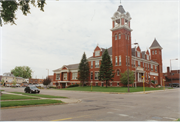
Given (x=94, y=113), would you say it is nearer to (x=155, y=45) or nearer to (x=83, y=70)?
(x=83, y=70)

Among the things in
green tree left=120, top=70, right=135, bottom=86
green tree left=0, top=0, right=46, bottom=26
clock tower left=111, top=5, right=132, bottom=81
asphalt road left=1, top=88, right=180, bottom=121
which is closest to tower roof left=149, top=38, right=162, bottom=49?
clock tower left=111, top=5, right=132, bottom=81

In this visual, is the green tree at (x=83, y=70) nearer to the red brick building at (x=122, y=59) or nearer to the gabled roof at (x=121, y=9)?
the red brick building at (x=122, y=59)

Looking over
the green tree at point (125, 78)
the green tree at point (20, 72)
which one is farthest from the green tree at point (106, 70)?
the green tree at point (20, 72)

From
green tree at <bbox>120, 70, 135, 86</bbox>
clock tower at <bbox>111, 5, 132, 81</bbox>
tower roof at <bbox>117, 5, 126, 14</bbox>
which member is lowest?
green tree at <bbox>120, 70, 135, 86</bbox>

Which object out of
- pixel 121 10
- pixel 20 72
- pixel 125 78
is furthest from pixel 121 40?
pixel 20 72

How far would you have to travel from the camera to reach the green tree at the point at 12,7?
27.8 feet

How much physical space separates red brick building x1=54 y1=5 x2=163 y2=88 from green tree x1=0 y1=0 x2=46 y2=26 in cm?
3500

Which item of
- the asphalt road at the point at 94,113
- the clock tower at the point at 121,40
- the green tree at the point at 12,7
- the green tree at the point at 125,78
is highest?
the clock tower at the point at 121,40

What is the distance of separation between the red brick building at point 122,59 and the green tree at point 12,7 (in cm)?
3500

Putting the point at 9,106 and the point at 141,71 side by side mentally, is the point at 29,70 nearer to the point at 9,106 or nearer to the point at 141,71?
the point at 141,71

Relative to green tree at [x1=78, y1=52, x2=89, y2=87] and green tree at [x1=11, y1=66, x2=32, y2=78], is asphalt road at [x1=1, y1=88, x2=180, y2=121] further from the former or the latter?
Result: green tree at [x1=11, y1=66, x2=32, y2=78]

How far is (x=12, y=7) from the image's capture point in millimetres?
8703

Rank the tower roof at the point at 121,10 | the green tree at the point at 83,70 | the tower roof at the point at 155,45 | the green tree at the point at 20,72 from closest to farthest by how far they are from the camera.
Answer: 1. the tower roof at the point at 121,10
2. the green tree at the point at 83,70
3. the tower roof at the point at 155,45
4. the green tree at the point at 20,72

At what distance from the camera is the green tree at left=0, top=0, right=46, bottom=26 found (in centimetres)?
846
